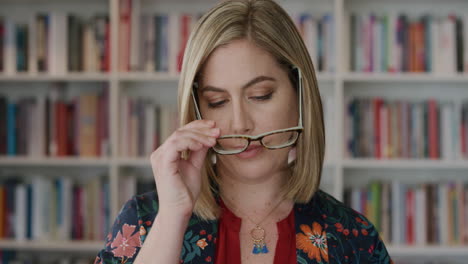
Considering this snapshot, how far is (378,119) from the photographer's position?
2.83 meters

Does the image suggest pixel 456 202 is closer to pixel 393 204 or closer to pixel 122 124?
pixel 393 204

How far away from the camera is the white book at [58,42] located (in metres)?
2.85

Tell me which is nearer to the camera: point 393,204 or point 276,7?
point 276,7

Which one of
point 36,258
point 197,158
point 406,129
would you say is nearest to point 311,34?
point 406,129

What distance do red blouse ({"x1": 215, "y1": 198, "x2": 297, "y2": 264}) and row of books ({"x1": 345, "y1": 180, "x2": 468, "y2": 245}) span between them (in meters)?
1.70

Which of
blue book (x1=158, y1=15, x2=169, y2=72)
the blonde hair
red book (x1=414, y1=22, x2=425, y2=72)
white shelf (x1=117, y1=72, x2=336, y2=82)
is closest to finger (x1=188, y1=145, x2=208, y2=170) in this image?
the blonde hair

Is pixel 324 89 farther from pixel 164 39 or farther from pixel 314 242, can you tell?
pixel 314 242

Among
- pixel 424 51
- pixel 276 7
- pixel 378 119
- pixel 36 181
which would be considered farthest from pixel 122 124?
pixel 276 7

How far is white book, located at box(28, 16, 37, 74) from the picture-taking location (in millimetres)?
2863

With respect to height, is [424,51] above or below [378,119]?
above

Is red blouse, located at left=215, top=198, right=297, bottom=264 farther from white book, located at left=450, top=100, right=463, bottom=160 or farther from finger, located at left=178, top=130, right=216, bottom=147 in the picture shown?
white book, located at left=450, top=100, right=463, bottom=160

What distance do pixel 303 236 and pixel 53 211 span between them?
6.64 ft

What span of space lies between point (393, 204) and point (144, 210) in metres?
1.94

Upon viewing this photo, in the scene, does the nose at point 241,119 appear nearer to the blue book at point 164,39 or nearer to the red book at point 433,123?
the blue book at point 164,39
